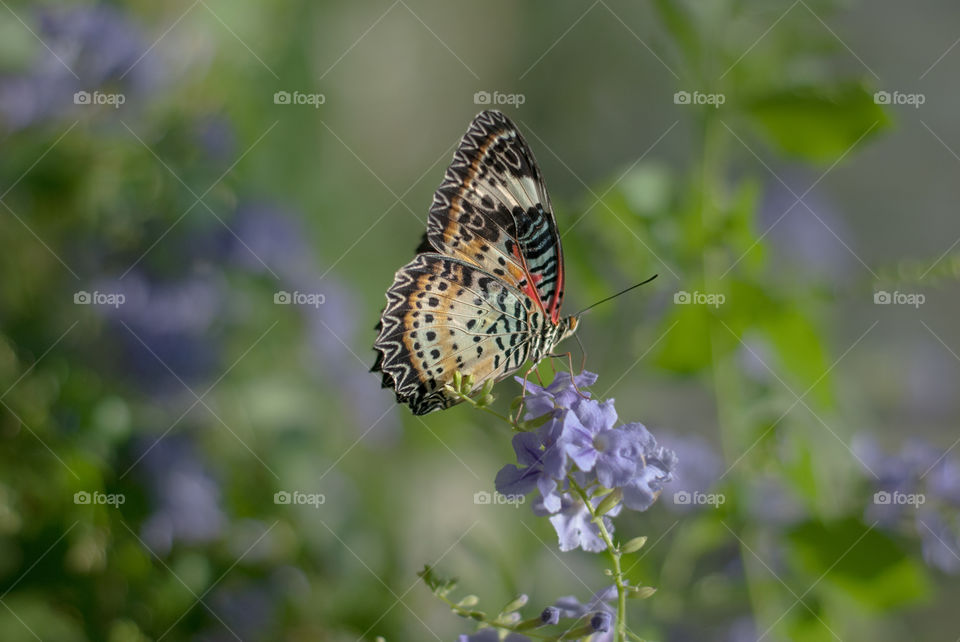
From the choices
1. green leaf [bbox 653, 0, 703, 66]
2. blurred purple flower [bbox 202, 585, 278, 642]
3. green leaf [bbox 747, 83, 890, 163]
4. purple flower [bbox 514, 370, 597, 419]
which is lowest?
blurred purple flower [bbox 202, 585, 278, 642]

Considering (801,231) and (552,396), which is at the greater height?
(801,231)

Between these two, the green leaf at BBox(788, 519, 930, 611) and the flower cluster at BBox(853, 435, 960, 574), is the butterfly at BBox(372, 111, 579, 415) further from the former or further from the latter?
the flower cluster at BBox(853, 435, 960, 574)

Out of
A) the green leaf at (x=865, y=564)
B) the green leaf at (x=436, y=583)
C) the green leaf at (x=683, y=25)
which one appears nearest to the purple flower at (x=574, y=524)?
the green leaf at (x=436, y=583)

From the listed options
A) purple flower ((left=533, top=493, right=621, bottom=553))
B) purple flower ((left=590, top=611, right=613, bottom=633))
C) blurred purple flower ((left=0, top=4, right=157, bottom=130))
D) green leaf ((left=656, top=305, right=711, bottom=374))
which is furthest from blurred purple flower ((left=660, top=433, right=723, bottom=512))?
blurred purple flower ((left=0, top=4, right=157, bottom=130))

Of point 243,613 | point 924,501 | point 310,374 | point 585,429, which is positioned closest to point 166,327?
point 310,374

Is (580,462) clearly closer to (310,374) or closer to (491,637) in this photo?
(491,637)

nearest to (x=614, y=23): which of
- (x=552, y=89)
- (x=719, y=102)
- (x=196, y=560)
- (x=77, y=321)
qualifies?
(x=552, y=89)

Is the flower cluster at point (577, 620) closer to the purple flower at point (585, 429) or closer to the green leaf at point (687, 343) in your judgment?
the purple flower at point (585, 429)
